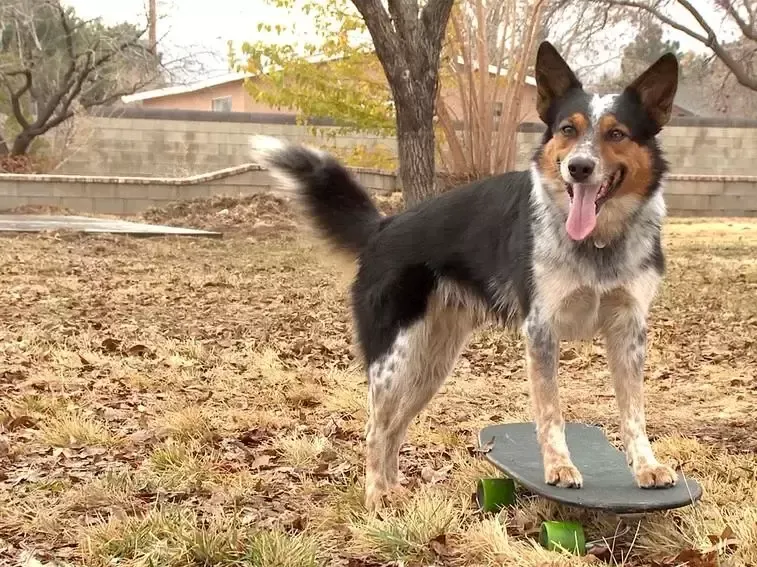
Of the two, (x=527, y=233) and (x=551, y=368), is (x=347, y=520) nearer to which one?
(x=551, y=368)

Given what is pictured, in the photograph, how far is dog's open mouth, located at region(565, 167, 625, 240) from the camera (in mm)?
3654

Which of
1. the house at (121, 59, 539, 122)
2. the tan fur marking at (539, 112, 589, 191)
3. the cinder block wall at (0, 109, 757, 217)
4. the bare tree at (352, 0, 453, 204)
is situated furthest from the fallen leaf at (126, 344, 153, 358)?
the house at (121, 59, 539, 122)

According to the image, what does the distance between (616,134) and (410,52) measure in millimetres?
7748

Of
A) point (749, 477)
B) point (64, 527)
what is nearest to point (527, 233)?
point (749, 477)

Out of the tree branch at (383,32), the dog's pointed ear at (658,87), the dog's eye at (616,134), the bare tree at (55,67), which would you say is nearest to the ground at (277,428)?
the dog's eye at (616,134)

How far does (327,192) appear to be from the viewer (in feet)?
15.7

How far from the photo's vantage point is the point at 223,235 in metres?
17.7

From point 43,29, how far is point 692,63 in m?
31.3

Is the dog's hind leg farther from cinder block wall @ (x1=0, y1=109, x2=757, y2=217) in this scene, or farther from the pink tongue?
cinder block wall @ (x1=0, y1=109, x2=757, y2=217)

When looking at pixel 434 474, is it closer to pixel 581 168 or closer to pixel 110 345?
pixel 581 168

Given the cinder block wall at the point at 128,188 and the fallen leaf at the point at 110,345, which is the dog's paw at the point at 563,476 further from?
the cinder block wall at the point at 128,188

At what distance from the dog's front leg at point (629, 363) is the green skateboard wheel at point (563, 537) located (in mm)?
449

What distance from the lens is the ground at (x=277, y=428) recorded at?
3.41 metres

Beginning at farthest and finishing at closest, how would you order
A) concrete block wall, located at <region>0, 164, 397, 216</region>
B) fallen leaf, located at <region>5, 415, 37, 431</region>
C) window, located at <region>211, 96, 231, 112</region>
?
window, located at <region>211, 96, 231, 112</region>
concrete block wall, located at <region>0, 164, 397, 216</region>
fallen leaf, located at <region>5, 415, 37, 431</region>
